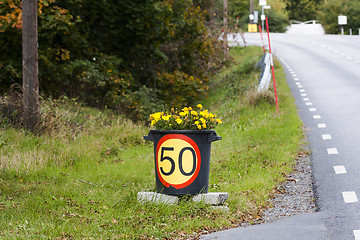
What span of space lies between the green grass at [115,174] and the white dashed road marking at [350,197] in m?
1.15

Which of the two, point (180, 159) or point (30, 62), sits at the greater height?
point (30, 62)

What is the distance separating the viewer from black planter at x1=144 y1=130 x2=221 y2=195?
24.9ft

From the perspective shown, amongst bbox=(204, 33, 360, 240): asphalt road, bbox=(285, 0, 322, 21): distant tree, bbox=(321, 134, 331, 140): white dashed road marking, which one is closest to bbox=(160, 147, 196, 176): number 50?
bbox=(204, 33, 360, 240): asphalt road

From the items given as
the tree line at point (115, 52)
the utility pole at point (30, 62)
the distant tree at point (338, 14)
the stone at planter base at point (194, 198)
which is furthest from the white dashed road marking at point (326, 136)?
the distant tree at point (338, 14)

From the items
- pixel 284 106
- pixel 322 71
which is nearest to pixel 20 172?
pixel 284 106

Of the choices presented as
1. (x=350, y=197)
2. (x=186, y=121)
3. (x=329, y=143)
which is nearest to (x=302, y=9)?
(x=329, y=143)

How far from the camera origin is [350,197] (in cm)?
835

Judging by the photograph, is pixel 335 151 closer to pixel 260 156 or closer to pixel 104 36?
pixel 260 156

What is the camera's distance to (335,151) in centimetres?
1159

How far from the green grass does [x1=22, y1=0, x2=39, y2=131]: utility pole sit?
0.35 m

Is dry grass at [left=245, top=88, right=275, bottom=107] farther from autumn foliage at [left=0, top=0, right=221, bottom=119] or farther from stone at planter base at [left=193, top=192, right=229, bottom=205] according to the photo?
stone at planter base at [left=193, top=192, right=229, bottom=205]

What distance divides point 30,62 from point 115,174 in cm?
448

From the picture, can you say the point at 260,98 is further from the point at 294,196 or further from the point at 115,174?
the point at 294,196

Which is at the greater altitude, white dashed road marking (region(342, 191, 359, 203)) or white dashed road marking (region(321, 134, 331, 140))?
white dashed road marking (region(321, 134, 331, 140))
